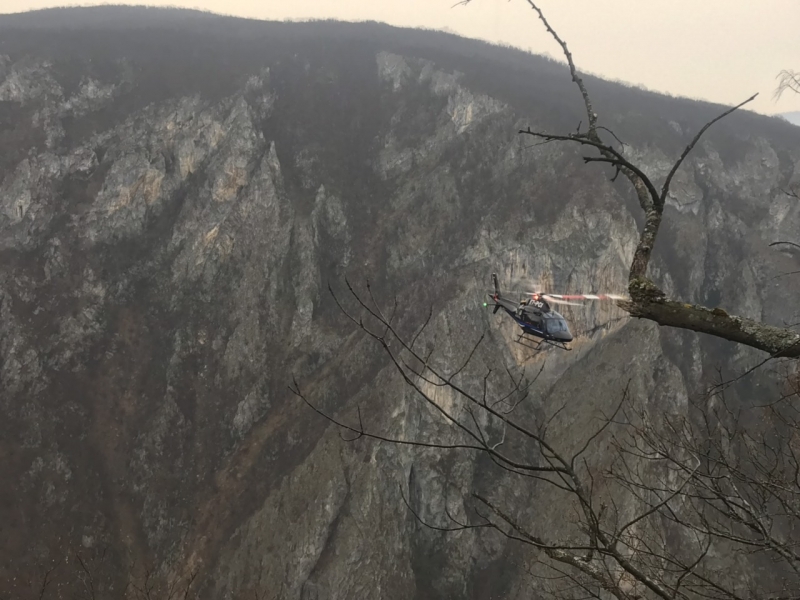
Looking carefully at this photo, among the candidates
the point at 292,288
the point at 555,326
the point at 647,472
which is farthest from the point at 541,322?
the point at 292,288

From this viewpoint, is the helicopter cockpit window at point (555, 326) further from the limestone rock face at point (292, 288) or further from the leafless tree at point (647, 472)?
the limestone rock face at point (292, 288)

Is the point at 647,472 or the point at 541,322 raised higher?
the point at 541,322

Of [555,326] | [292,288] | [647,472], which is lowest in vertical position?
[292,288]

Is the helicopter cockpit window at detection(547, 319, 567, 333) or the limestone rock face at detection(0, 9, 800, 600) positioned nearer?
the helicopter cockpit window at detection(547, 319, 567, 333)

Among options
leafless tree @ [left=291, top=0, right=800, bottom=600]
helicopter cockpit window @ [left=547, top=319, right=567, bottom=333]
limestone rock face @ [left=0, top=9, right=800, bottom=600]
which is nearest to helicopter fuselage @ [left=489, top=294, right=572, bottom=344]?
helicopter cockpit window @ [left=547, top=319, right=567, bottom=333]

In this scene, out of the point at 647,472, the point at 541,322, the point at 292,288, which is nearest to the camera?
the point at 541,322

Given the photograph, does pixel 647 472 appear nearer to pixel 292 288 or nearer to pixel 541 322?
pixel 541 322

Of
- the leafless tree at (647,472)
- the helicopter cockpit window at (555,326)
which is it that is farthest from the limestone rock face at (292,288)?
the helicopter cockpit window at (555,326)

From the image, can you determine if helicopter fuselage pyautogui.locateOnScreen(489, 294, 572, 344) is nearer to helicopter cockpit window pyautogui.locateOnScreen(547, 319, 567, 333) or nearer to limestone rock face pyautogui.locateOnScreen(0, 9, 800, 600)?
helicopter cockpit window pyautogui.locateOnScreen(547, 319, 567, 333)
